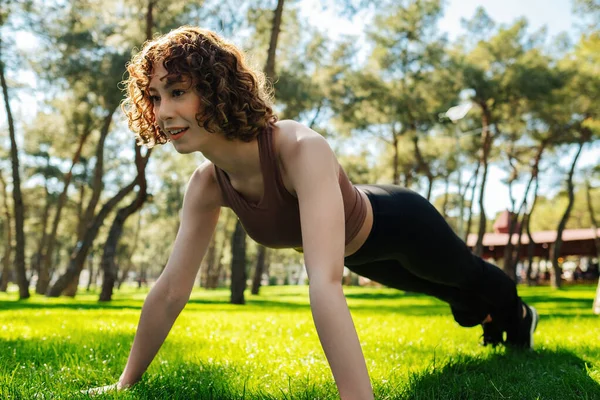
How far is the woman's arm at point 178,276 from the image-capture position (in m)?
2.84

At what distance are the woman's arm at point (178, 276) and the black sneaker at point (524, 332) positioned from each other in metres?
2.68

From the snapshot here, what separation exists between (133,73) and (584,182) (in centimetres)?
4428

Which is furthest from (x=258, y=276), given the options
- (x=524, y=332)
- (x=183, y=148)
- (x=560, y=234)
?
(x=183, y=148)

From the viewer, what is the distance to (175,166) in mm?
42031

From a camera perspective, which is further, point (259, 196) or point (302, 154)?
point (259, 196)

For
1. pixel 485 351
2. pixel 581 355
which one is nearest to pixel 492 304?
pixel 485 351

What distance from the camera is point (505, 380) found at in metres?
3.15

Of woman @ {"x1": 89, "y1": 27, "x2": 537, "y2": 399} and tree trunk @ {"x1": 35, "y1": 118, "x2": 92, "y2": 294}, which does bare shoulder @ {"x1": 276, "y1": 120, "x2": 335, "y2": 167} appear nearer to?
woman @ {"x1": 89, "y1": 27, "x2": 537, "y2": 399}

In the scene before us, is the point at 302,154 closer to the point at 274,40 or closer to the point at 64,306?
the point at 64,306

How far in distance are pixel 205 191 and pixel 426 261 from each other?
1.44 meters

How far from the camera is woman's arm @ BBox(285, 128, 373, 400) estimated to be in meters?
2.05

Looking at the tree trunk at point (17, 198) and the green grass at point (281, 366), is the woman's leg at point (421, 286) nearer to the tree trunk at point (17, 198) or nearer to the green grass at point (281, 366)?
the green grass at point (281, 366)

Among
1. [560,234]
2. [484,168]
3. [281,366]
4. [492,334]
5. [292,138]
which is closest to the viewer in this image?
[292,138]

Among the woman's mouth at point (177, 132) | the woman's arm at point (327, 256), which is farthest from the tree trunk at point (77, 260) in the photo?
the woman's arm at point (327, 256)
